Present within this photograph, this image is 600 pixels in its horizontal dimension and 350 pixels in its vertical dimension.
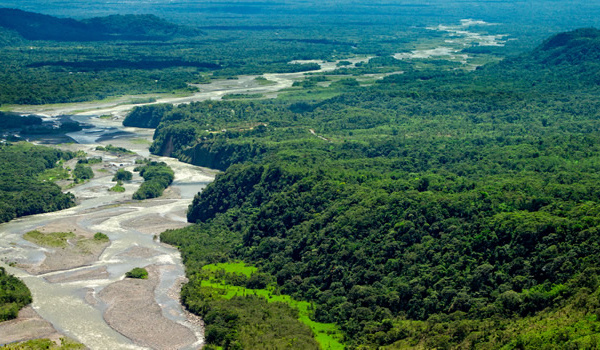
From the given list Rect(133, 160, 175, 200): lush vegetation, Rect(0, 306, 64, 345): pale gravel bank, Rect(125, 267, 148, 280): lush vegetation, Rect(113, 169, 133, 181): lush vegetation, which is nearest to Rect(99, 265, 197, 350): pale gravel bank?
Rect(125, 267, 148, 280): lush vegetation

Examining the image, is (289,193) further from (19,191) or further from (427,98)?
(427,98)

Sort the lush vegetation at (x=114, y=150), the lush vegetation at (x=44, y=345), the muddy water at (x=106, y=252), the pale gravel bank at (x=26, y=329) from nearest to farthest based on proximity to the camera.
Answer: the lush vegetation at (x=44, y=345) → the pale gravel bank at (x=26, y=329) → the muddy water at (x=106, y=252) → the lush vegetation at (x=114, y=150)

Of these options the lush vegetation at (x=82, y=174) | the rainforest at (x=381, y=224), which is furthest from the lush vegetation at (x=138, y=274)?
the lush vegetation at (x=82, y=174)

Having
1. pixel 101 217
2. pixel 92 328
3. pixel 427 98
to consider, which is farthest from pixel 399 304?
pixel 427 98

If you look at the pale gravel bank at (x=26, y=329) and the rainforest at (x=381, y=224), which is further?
the pale gravel bank at (x=26, y=329)

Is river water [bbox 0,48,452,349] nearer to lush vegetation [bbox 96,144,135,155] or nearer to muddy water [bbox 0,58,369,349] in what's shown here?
muddy water [bbox 0,58,369,349]

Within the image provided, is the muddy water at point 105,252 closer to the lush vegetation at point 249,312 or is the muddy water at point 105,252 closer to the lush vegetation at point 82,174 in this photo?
the lush vegetation at point 82,174
